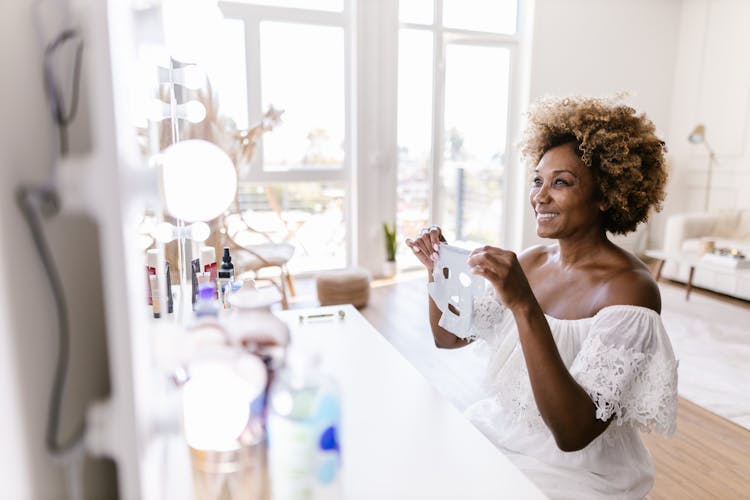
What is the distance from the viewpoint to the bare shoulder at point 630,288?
1.09m

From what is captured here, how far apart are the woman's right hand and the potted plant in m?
3.51

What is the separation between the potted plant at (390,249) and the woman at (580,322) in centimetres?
345

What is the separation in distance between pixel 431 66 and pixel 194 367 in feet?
16.4

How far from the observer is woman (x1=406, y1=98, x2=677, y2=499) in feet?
3.26

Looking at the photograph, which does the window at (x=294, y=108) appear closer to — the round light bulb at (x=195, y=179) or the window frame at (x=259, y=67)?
the window frame at (x=259, y=67)

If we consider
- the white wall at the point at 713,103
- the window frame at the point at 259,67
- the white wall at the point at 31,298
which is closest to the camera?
the white wall at the point at 31,298

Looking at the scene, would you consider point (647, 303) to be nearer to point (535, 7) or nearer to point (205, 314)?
point (205, 314)

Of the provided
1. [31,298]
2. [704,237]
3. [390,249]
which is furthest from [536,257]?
[704,237]

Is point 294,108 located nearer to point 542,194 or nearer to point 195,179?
point 542,194

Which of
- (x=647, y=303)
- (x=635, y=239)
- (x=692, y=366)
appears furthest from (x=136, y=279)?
(x=635, y=239)

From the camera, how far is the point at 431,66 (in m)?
5.02

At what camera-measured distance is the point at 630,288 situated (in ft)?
3.64

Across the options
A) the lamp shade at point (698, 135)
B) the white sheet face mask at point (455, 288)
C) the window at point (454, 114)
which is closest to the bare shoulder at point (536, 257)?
the white sheet face mask at point (455, 288)

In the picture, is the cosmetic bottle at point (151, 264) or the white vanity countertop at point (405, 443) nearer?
the white vanity countertop at point (405, 443)
